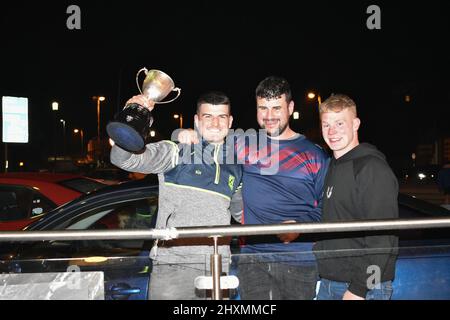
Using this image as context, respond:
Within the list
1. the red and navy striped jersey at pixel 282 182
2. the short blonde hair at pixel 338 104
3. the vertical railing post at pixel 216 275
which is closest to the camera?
the vertical railing post at pixel 216 275

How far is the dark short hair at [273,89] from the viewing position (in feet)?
10.1

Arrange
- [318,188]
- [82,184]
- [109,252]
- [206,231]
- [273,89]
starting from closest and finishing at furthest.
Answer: [206,231] < [318,188] < [273,89] < [109,252] < [82,184]

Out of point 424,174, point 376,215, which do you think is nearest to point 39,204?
point 376,215

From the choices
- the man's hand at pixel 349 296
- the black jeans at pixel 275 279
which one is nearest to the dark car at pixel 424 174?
the man's hand at pixel 349 296

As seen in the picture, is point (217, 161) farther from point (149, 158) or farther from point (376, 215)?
point (376, 215)

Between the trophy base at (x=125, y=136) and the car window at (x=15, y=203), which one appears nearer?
the trophy base at (x=125, y=136)

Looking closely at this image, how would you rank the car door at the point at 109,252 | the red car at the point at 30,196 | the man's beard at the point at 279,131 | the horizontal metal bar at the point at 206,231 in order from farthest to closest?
the red car at the point at 30,196
the man's beard at the point at 279,131
the car door at the point at 109,252
the horizontal metal bar at the point at 206,231

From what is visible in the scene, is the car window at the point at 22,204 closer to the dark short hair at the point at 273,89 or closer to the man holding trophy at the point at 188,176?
the man holding trophy at the point at 188,176

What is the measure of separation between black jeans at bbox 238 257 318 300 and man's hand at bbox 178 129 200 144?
879 millimetres

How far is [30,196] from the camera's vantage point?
5227mm

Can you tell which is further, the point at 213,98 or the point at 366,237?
the point at 213,98

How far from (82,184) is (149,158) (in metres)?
3.21

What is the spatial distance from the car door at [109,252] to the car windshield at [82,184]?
1.75 metres

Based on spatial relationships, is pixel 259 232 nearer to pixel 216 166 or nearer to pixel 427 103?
pixel 216 166
